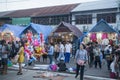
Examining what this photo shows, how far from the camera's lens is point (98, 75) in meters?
14.5

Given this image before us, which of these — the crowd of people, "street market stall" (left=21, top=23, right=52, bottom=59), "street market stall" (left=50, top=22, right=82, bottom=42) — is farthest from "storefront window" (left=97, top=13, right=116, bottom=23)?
the crowd of people

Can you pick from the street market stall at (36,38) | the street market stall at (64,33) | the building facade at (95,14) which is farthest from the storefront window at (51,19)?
the street market stall at (64,33)

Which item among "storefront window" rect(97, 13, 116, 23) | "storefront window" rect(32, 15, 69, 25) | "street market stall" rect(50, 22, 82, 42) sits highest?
"storefront window" rect(97, 13, 116, 23)

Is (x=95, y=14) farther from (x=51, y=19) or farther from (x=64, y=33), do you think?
(x=51, y=19)

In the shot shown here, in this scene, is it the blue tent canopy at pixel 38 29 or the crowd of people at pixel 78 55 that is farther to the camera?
the blue tent canopy at pixel 38 29

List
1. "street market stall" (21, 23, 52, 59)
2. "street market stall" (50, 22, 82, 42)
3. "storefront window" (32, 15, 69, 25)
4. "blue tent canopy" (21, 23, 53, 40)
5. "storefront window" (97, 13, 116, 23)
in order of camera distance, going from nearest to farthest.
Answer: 1. "street market stall" (21, 23, 52, 59)
2. "blue tent canopy" (21, 23, 53, 40)
3. "street market stall" (50, 22, 82, 42)
4. "storefront window" (97, 13, 116, 23)
5. "storefront window" (32, 15, 69, 25)

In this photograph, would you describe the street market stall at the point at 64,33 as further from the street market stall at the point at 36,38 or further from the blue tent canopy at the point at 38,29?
the street market stall at the point at 36,38

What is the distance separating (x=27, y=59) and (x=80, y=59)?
621 centimetres

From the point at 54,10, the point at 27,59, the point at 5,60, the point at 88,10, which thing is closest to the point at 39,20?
the point at 54,10

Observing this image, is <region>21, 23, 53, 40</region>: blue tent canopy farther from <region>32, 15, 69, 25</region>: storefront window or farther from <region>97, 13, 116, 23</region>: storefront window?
<region>97, 13, 116, 23</region>: storefront window

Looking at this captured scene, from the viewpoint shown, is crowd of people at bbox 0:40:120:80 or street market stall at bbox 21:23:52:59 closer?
crowd of people at bbox 0:40:120:80

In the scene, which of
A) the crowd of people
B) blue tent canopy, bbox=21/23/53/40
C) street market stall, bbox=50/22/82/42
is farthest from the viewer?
street market stall, bbox=50/22/82/42

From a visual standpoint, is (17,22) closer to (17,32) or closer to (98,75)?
(17,32)

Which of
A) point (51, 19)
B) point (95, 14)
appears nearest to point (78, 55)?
point (95, 14)
